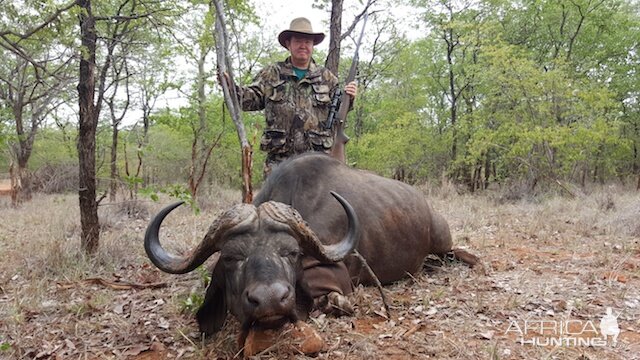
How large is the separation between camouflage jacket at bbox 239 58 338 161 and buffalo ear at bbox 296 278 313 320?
8.82 ft

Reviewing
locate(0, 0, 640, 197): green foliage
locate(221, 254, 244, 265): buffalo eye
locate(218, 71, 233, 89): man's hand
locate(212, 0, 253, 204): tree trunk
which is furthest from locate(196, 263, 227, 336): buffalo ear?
locate(0, 0, 640, 197): green foliage

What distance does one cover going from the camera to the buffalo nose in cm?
252

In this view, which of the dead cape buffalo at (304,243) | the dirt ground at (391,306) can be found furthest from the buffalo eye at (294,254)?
the dirt ground at (391,306)

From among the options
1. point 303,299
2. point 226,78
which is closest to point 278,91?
point 226,78

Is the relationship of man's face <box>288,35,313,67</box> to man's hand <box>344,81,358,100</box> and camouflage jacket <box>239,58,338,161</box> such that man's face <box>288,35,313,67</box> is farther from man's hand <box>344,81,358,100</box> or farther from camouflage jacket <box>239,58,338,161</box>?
man's hand <box>344,81,358,100</box>

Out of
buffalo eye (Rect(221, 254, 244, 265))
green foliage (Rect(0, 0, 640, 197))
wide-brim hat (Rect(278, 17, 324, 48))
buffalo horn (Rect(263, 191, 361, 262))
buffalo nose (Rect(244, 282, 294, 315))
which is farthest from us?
green foliage (Rect(0, 0, 640, 197))

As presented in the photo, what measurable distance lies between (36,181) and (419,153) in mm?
17781

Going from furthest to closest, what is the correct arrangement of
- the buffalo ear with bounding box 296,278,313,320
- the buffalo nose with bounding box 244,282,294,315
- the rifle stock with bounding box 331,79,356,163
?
the rifle stock with bounding box 331,79,356,163
the buffalo ear with bounding box 296,278,313,320
the buffalo nose with bounding box 244,282,294,315

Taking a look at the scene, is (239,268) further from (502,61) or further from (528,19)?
(528,19)

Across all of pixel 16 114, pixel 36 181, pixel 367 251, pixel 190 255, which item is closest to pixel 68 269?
pixel 190 255

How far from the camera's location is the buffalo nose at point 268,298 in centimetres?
252

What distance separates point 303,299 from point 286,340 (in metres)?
0.44

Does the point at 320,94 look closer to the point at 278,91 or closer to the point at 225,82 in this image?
the point at 278,91

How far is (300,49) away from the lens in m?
5.44
